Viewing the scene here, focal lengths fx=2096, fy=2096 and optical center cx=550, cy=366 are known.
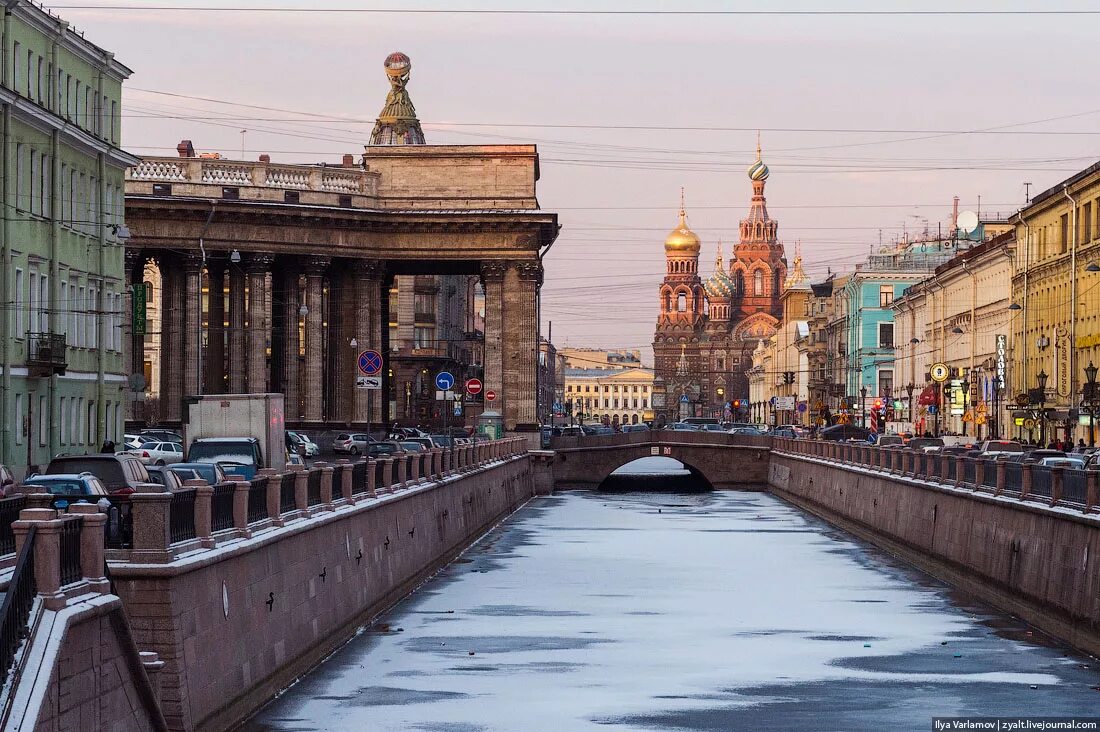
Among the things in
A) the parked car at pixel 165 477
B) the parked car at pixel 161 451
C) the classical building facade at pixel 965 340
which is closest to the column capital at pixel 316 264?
the parked car at pixel 161 451

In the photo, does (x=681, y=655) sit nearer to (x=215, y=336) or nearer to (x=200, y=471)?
(x=200, y=471)

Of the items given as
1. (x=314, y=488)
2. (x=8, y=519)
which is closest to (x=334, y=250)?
(x=314, y=488)

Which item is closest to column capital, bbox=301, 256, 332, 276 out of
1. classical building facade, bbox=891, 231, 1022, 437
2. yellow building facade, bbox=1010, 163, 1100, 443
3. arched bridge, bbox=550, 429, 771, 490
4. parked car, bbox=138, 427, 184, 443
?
parked car, bbox=138, 427, 184, 443

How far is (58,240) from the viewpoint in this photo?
65875 millimetres

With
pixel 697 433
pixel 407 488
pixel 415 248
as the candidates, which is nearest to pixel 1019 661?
pixel 407 488

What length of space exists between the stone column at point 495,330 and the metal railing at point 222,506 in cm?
7526

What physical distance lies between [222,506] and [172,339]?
251 ft

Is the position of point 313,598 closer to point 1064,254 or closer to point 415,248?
point 1064,254

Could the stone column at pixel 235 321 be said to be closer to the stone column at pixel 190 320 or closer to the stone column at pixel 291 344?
the stone column at pixel 291 344

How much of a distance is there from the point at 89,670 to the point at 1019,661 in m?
21.8

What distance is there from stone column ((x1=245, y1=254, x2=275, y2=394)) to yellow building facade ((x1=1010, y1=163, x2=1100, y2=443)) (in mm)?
36637

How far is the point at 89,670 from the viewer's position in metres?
19.5

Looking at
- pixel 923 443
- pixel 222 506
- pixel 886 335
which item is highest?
pixel 886 335

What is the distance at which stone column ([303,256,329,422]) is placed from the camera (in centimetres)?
10381
